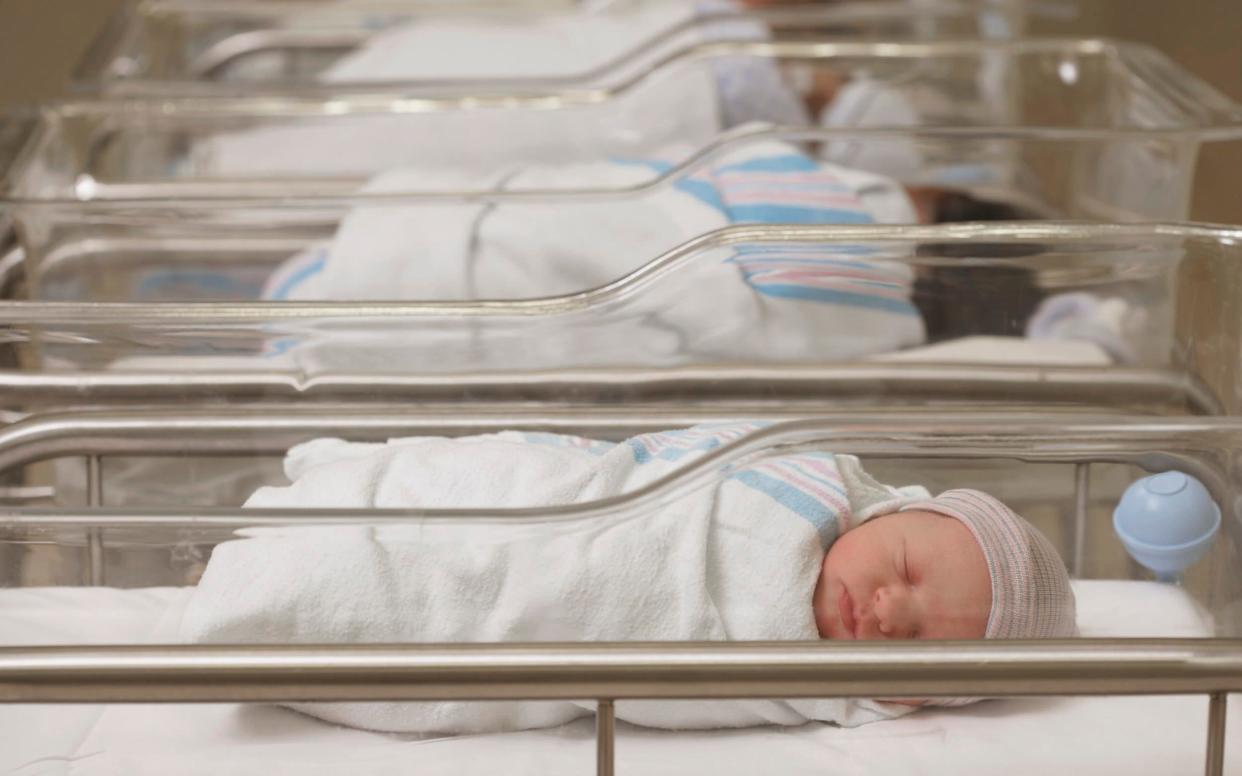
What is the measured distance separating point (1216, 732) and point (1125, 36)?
1414 millimetres

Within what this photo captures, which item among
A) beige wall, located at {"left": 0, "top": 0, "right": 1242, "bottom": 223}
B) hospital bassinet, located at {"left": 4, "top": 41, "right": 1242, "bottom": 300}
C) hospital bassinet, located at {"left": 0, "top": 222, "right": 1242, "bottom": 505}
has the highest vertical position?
beige wall, located at {"left": 0, "top": 0, "right": 1242, "bottom": 223}

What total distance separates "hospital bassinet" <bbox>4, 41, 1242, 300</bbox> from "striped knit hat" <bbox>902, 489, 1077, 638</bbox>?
0.47 m

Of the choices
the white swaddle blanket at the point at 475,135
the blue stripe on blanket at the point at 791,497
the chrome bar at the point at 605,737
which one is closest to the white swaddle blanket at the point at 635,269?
the white swaddle blanket at the point at 475,135

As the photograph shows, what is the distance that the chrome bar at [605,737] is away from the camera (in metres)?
0.66

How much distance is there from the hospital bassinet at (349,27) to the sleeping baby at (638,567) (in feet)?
2.71

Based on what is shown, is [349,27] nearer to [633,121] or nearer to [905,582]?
[633,121]

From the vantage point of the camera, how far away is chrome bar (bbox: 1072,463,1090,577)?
86 centimetres

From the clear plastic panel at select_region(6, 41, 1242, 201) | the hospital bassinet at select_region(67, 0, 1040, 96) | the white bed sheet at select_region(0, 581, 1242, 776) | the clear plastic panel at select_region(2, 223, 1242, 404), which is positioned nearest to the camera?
the white bed sheet at select_region(0, 581, 1242, 776)

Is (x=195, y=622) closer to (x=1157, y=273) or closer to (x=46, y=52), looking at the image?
(x=1157, y=273)

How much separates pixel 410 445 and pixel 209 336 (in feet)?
0.54

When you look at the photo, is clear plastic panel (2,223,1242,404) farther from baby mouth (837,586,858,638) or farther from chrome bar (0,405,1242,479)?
baby mouth (837,586,858,638)

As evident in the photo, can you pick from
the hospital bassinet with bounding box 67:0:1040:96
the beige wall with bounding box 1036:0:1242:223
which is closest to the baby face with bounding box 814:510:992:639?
the beige wall with bounding box 1036:0:1242:223

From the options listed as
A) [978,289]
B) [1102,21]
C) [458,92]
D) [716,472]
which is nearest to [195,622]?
[716,472]

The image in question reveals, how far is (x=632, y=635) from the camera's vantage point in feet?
2.51
